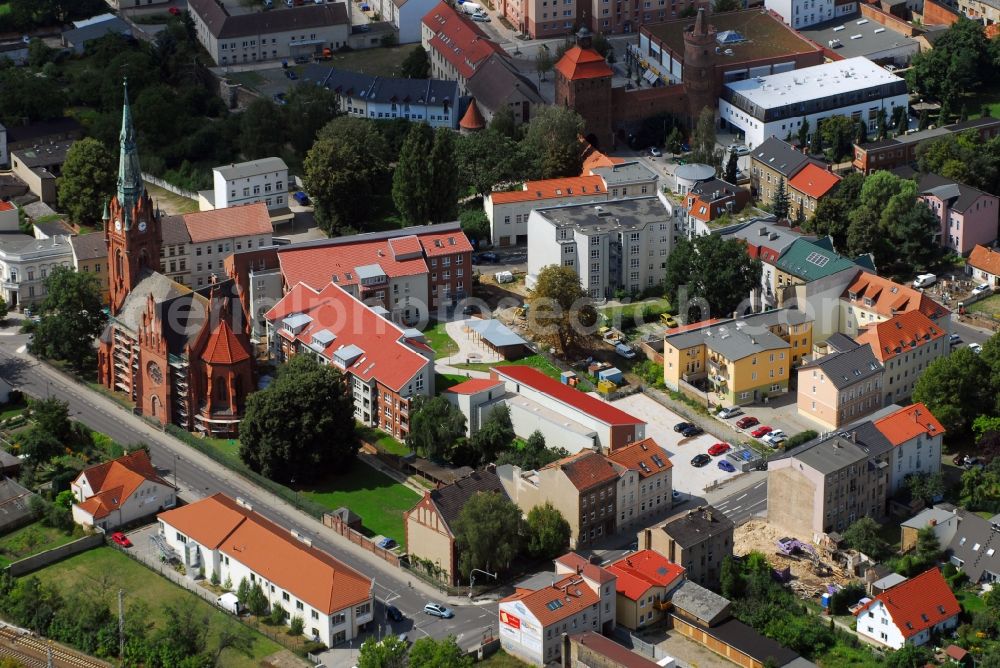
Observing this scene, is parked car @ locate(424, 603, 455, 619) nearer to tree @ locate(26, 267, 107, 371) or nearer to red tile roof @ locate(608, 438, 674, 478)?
red tile roof @ locate(608, 438, 674, 478)

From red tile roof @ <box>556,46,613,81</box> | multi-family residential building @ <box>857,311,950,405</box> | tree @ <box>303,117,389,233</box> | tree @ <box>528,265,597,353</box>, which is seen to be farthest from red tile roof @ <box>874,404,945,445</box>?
red tile roof @ <box>556,46,613,81</box>

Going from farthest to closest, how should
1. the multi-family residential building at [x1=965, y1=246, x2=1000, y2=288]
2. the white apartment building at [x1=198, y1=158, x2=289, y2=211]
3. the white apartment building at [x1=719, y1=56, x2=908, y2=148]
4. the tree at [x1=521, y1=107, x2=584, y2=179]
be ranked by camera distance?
the white apartment building at [x1=719, y1=56, x2=908, y2=148], the tree at [x1=521, y1=107, x2=584, y2=179], the white apartment building at [x1=198, y1=158, x2=289, y2=211], the multi-family residential building at [x1=965, y1=246, x2=1000, y2=288]

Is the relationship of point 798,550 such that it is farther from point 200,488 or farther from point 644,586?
point 200,488

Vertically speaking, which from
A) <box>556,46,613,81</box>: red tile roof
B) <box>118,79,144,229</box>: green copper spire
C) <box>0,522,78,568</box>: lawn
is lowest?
<box>0,522,78,568</box>: lawn

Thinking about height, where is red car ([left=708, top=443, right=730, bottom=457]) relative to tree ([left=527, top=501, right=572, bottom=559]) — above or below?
below

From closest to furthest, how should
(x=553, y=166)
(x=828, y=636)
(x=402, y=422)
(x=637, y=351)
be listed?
(x=828, y=636) < (x=402, y=422) < (x=637, y=351) < (x=553, y=166)

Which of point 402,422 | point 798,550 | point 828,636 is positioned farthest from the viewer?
point 402,422

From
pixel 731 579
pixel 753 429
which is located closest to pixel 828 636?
pixel 731 579
